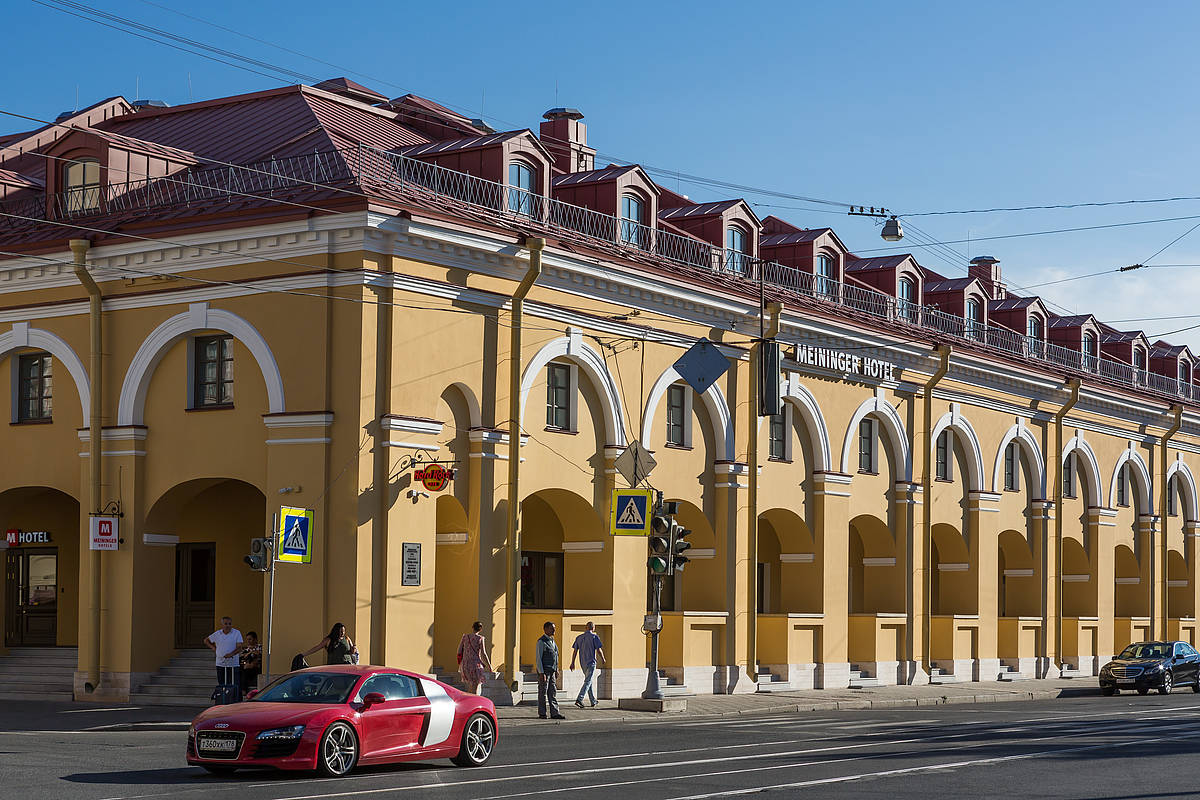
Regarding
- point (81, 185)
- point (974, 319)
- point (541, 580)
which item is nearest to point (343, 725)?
point (81, 185)

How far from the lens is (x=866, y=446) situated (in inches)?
1555

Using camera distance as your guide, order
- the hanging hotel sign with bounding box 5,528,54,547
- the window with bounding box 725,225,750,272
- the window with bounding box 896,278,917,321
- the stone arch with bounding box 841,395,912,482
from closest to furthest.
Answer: the hanging hotel sign with bounding box 5,528,54,547 → the window with bounding box 725,225,750,272 → the stone arch with bounding box 841,395,912,482 → the window with bounding box 896,278,917,321

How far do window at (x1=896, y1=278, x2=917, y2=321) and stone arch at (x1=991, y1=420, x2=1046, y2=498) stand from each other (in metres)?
4.87

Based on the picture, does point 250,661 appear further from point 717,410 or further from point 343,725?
point 717,410

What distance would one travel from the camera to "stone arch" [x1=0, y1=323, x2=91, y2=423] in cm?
2933

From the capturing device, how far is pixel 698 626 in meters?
33.0

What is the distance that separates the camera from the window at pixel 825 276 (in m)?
38.2

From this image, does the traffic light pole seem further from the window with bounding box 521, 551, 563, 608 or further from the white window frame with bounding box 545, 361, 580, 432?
the window with bounding box 521, 551, 563, 608

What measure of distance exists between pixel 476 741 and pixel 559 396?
12822 mm

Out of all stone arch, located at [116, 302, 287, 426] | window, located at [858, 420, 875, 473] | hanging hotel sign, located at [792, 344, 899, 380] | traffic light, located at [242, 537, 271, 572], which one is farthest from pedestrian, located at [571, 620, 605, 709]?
window, located at [858, 420, 875, 473]

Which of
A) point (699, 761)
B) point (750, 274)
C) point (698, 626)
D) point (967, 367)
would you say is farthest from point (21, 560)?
point (967, 367)

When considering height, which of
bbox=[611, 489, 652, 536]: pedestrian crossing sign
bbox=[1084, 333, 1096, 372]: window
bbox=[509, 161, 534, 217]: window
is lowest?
bbox=[611, 489, 652, 536]: pedestrian crossing sign

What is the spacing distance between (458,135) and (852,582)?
1573 centimetres

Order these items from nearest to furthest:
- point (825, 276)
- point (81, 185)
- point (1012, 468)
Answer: point (81, 185)
point (825, 276)
point (1012, 468)
